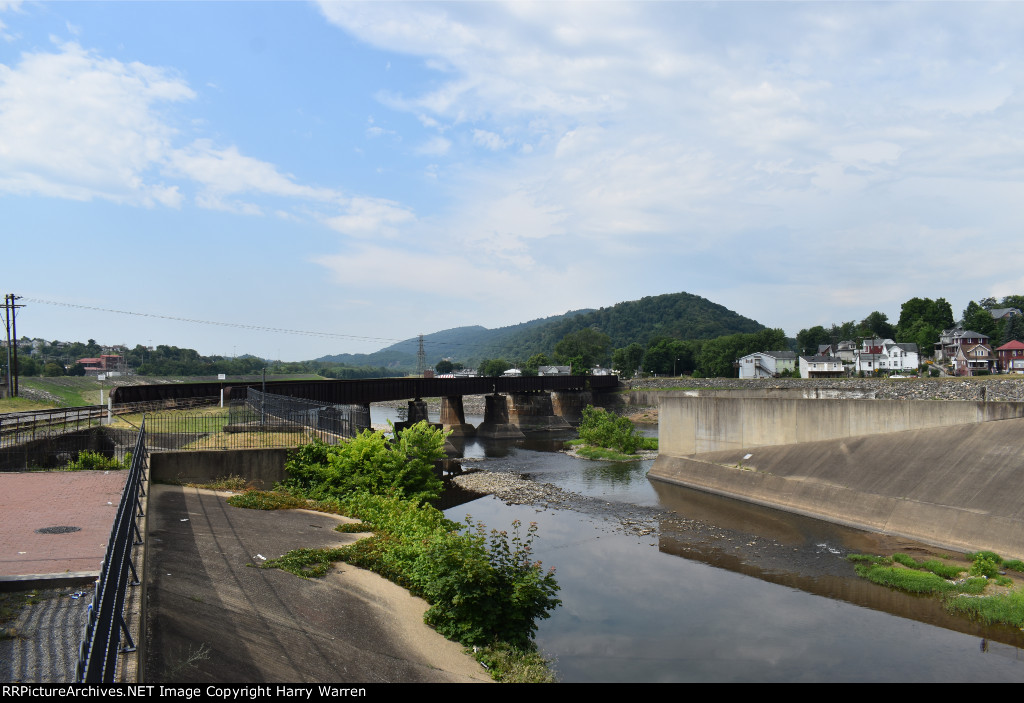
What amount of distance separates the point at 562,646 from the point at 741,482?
75.6 ft

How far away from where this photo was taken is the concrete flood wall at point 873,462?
24.6 meters

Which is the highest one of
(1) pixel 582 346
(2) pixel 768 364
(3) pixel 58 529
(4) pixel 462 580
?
(1) pixel 582 346

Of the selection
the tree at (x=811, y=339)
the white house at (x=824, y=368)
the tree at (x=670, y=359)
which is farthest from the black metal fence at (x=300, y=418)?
the tree at (x=811, y=339)

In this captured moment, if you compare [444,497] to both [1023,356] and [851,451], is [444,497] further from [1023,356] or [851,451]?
[1023,356]

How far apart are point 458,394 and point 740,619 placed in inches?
2276

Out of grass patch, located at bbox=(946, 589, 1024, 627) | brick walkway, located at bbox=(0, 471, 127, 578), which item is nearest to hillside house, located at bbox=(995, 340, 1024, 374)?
grass patch, located at bbox=(946, 589, 1024, 627)

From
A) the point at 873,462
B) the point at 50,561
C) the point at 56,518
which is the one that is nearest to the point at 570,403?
the point at 873,462

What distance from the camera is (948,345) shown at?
118m

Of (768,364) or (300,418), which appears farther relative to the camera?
(768,364)

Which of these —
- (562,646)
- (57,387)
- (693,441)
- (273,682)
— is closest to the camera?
(273,682)

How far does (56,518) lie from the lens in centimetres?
1426

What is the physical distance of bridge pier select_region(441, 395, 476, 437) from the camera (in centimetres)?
7650

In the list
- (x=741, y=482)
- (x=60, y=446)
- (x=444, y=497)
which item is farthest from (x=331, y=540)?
(x=741, y=482)

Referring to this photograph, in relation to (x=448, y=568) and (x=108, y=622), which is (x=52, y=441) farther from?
(x=108, y=622)
